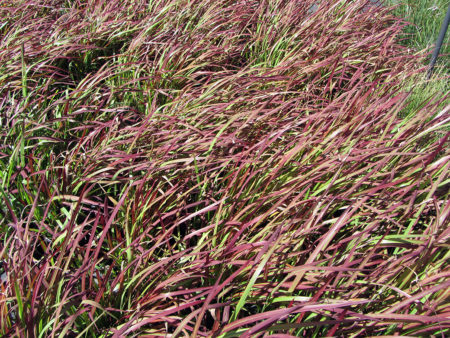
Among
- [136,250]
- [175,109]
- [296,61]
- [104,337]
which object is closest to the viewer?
[104,337]

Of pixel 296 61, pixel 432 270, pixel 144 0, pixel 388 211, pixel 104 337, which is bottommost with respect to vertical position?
pixel 104 337

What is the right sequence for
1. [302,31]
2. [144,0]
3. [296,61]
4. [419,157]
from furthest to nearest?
[144,0], [302,31], [296,61], [419,157]

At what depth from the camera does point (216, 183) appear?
206 cm

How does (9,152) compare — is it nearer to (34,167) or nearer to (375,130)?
(34,167)

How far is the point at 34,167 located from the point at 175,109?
0.76 meters

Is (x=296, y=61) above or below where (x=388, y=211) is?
above

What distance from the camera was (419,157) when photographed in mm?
1975

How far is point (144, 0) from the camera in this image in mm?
3541

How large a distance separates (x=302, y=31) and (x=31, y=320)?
270 centimetres

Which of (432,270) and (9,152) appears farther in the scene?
(9,152)

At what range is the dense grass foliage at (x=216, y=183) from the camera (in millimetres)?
1384

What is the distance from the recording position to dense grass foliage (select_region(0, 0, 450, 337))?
4.54ft

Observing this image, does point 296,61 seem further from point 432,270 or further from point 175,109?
point 432,270

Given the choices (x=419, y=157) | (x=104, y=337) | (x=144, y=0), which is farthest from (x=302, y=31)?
(x=104, y=337)
